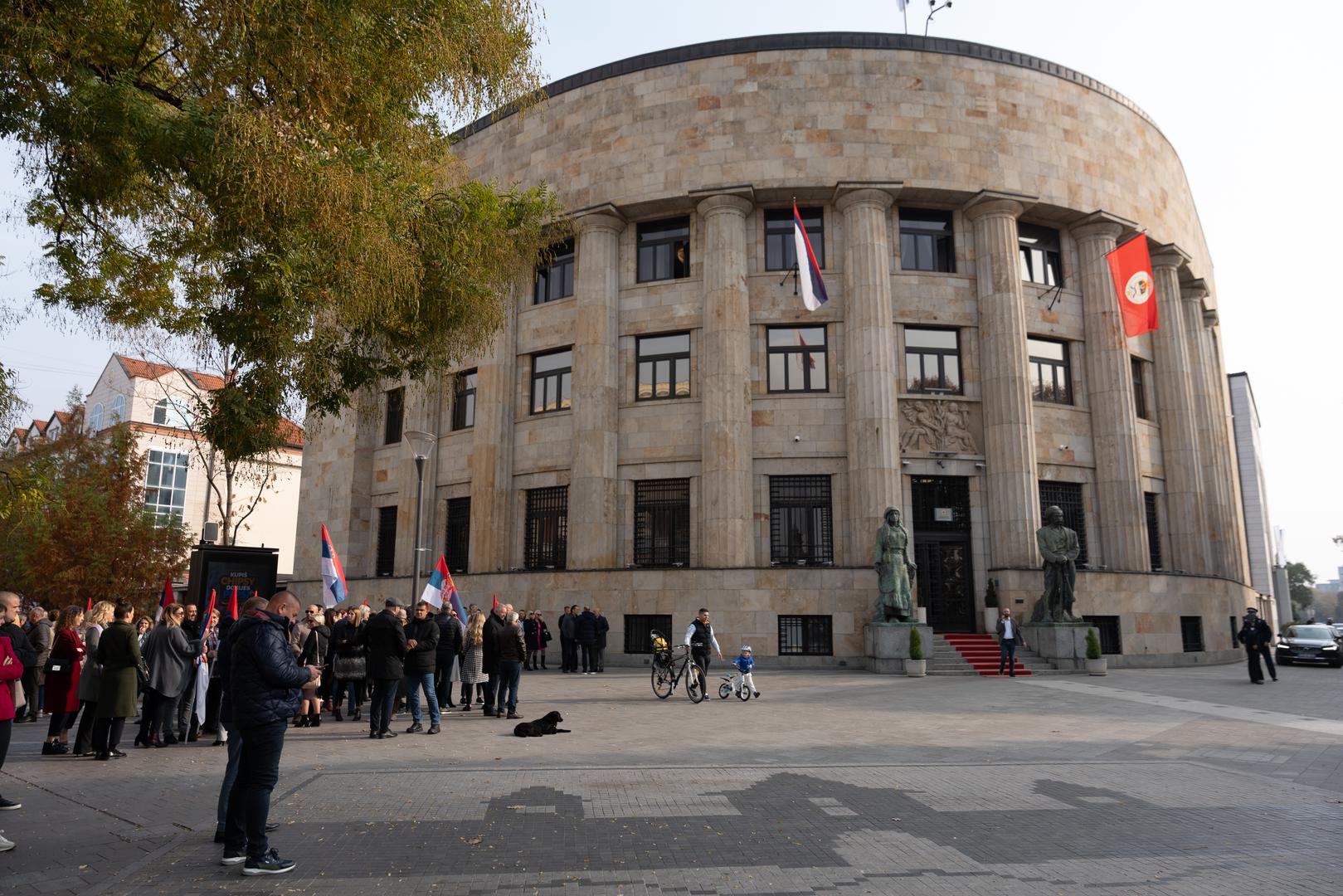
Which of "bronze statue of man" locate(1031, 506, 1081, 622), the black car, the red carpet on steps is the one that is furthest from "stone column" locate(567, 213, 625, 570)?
the black car

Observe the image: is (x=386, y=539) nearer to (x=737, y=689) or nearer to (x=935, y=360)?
(x=737, y=689)

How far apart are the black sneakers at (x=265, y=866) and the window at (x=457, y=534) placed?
23.7 metres

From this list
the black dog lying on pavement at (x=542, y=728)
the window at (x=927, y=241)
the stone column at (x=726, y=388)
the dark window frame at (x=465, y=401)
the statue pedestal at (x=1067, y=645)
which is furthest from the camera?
the dark window frame at (x=465, y=401)

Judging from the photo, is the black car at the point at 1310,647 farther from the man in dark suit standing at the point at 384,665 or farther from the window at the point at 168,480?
the window at the point at 168,480

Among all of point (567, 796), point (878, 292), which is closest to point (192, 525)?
point (878, 292)

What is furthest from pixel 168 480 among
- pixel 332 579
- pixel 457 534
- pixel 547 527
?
pixel 332 579

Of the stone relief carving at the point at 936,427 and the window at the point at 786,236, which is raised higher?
the window at the point at 786,236

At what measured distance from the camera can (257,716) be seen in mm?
6238

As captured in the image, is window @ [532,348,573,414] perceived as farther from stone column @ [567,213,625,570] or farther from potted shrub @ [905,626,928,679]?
potted shrub @ [905,626,928,679]

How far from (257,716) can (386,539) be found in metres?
27.3

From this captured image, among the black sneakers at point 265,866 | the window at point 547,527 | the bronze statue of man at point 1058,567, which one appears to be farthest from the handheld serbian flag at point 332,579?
the bronze statue of man at point 1058,567

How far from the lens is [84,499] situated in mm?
33781

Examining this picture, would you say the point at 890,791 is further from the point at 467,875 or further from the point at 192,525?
the point at 192,525

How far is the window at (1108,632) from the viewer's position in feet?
84.0
